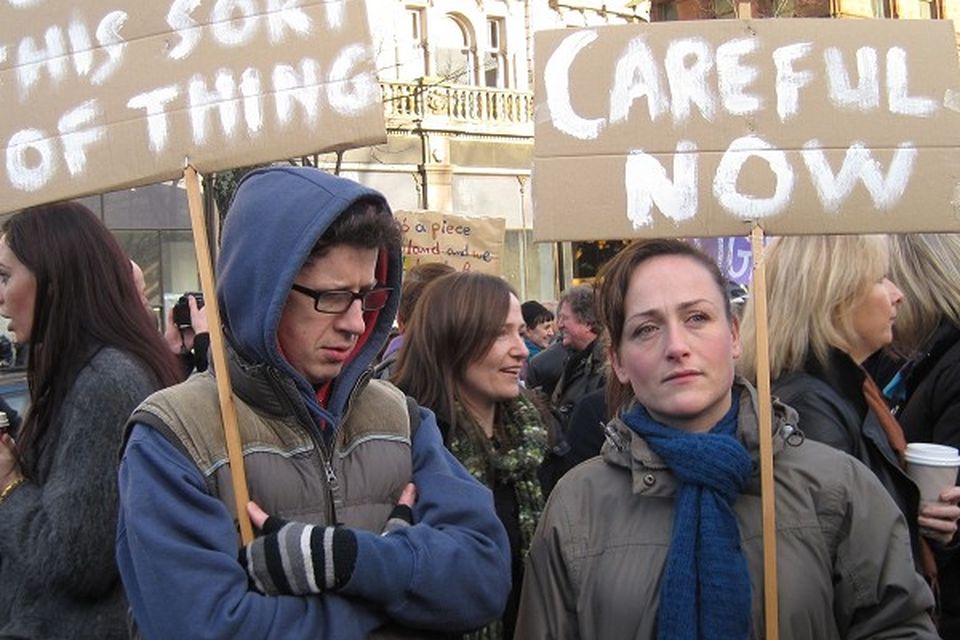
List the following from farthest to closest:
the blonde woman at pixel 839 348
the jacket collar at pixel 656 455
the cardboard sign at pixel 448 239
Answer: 1. the cardboard sign at pixel 448 239
2. the blonde woman at pixel 839 348
3. the jacket collar at pixel 656 455

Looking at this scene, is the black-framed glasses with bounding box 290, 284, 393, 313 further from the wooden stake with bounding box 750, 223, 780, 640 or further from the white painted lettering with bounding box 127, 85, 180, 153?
the wooden stake with bounding box 750, 223, 780, 640

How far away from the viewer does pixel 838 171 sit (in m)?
2.54

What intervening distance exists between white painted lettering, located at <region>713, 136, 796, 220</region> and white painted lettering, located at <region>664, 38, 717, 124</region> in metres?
0.12

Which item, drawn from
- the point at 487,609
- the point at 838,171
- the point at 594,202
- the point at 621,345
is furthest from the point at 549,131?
the point at 487,609

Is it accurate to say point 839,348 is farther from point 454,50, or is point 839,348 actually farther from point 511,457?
point 454,50

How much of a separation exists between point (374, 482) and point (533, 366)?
5700 mm

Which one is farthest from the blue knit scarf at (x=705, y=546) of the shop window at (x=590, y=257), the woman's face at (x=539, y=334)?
the shop window at (x=590, y=257)

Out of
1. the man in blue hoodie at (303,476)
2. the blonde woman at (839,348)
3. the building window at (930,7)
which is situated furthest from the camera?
the building window at (930,7)

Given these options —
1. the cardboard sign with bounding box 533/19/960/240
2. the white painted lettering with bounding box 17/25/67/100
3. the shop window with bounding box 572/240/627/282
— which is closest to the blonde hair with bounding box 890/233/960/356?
the cardboard sign with bounding box 533/19/960/240

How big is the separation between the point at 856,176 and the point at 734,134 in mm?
302

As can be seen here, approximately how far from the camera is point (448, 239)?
31.0 ft

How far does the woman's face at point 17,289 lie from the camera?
293cm

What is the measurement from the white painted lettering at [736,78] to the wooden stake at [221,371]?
49.3 inches

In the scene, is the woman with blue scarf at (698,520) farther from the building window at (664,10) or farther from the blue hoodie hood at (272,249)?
the building window at (664,10)
